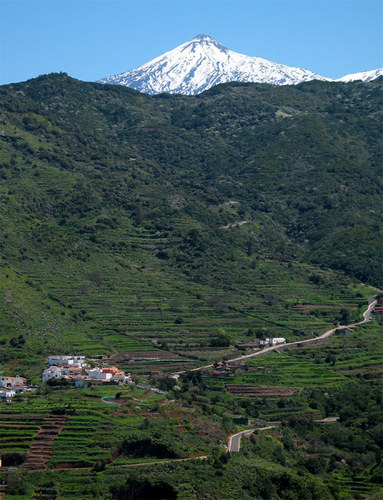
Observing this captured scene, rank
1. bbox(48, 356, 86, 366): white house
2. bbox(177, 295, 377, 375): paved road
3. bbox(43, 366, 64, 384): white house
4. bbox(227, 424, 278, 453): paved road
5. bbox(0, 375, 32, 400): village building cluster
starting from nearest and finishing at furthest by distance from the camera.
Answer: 1. bbox(227, 424, 278, 453): paved road
2. bbox(0, 375, 32, 400): village building cluster
3. bbox(43, 366, 64, 384): white house
4. bbox(48, 356, 86, 366): white house
5. bbox(177, 295, 377, 375): paved road

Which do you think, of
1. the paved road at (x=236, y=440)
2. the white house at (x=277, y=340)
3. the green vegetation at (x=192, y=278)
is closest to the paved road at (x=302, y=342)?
the white house at (x=277, y=340)

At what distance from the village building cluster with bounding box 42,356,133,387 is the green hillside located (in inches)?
83.8

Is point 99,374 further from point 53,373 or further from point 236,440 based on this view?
point 236,440

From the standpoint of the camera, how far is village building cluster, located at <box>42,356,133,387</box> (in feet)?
202

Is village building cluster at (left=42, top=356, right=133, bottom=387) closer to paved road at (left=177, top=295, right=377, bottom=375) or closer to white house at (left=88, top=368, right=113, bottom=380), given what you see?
white house at (left=88, top=368, right=113, bottom=380)

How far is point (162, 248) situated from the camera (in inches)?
3903

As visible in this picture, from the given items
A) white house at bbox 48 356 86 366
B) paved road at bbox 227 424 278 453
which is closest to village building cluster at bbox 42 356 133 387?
white house at bbox 48 356 86 366

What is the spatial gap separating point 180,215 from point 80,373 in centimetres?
4512

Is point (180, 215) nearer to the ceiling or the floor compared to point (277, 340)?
nearer to the ceiling

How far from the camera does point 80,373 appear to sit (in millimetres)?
63562

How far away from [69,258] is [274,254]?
81.8ft

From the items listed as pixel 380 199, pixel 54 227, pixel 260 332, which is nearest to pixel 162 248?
pixel 54 227

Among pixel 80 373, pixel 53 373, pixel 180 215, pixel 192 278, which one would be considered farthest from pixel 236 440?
pixel 180 215

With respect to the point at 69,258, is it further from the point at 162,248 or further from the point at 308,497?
the point at 308,497
